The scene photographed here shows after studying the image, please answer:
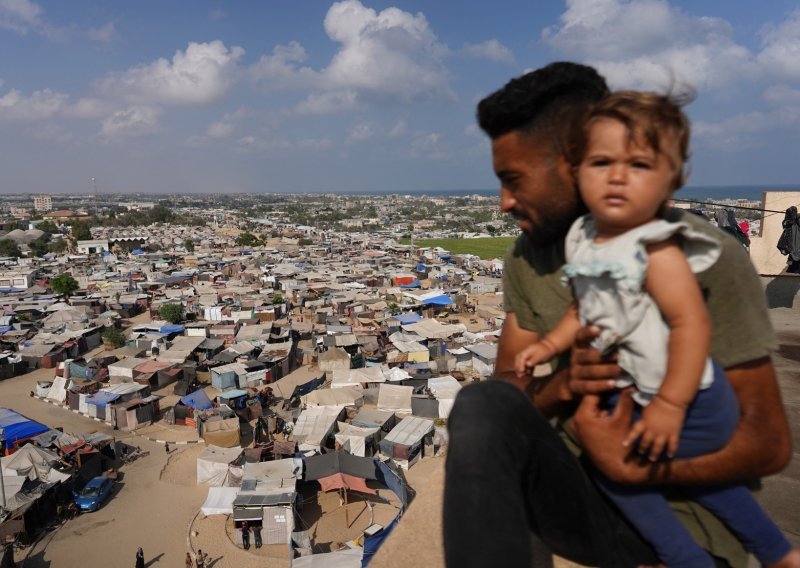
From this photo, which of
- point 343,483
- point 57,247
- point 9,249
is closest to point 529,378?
point 343,483

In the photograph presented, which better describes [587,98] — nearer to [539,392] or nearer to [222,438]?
[539,392]

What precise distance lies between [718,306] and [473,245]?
55.4 m

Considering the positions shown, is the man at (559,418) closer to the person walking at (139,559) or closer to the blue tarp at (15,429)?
the person walking at (139,559)

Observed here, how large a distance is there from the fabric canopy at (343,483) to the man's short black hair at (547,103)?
9.21m

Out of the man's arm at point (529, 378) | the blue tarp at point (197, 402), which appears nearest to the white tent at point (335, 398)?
the blue tarp at point (197, 402)

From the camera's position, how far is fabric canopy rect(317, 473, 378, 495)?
9.66m

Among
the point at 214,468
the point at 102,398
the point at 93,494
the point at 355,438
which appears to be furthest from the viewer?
the point at 102,398

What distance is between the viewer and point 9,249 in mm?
44656

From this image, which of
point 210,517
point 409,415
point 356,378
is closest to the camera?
point 210,517

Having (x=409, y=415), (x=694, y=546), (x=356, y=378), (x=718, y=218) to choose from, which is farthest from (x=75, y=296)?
(x=694, y=546)

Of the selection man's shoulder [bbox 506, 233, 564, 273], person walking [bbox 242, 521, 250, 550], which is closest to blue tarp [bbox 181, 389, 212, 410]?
person walking [bbox 242, 521, 250, 550]

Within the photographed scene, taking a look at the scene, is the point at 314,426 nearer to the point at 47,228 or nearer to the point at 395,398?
the point at 395,398

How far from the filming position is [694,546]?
1.27 metres

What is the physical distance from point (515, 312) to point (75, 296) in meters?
32.1
